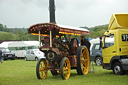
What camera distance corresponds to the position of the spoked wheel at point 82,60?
14.0 m

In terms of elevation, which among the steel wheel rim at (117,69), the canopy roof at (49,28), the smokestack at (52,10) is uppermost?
the smokestack at (52,10)

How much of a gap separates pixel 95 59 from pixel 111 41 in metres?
7.54

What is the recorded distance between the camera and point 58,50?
12.9 m

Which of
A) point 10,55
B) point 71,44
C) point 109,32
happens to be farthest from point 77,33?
point 10,55

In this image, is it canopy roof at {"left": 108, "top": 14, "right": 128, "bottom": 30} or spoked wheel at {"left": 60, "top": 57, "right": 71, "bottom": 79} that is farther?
canopy roof at {"left": 108, "top": 14, "right": 128, "bottom": 30}

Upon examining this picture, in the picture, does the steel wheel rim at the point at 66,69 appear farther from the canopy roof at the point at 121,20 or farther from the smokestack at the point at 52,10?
the canopy roof at the point at 121,20

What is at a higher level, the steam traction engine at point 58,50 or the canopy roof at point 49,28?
the canopy roof at point 49,28

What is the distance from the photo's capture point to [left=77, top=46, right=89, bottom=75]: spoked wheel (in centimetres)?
1397

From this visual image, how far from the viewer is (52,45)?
42.5ft

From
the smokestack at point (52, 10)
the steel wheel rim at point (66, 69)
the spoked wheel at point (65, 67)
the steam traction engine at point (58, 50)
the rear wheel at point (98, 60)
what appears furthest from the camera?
the rear wheel at point (98, 60)

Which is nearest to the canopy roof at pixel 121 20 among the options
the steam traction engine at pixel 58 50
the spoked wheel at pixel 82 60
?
the steam traction engine at pixel 58 50

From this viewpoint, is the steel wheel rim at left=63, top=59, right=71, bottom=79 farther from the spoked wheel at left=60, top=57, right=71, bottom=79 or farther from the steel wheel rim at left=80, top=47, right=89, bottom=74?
the steel wheel rim at left=80, top=47, right=89, bottom=74

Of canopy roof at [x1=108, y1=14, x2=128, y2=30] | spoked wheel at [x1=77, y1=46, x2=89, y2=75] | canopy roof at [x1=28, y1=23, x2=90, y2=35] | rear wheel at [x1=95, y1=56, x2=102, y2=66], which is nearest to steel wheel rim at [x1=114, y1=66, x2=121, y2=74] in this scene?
spoked wheel at [x1=77, y1=46, x2=89, y2=75]

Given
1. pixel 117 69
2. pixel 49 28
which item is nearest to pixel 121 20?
pixel 117 69
